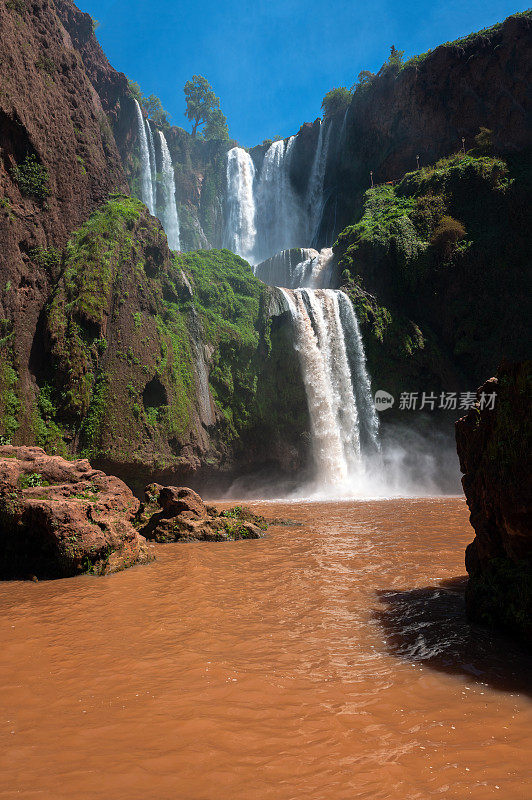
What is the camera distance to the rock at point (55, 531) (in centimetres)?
618

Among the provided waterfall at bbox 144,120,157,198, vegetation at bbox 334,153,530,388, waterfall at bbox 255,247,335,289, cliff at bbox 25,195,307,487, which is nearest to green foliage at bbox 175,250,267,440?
cliff at bbox 25,195,307,487

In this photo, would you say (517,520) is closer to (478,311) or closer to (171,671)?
(171,671)

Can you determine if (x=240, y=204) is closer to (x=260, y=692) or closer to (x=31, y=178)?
(x=31, y=178)

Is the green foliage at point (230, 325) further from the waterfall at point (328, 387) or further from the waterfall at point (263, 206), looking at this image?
the waterfall at point (263, 206)

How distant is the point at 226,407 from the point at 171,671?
16550mm

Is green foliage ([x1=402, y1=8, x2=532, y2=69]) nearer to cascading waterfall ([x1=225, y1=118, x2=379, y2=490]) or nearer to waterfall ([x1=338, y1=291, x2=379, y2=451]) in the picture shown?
cascading waterfall ([x1=225, y1=118, x2=379, y2=490])

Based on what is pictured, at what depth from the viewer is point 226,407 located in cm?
1967

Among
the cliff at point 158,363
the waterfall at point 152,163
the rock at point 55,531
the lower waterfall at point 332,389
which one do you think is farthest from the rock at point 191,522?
the waterfall at point 152,163

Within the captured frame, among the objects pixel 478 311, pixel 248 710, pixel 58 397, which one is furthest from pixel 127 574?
pixel 478 311

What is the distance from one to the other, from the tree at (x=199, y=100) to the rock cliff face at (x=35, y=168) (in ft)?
121

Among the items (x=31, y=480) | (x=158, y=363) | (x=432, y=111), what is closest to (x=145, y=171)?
(x=432, y=111)

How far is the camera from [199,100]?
51812mm

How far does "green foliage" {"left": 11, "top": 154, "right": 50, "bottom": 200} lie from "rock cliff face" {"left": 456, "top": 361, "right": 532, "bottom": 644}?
627 inches

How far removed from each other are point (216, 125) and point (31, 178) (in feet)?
140
